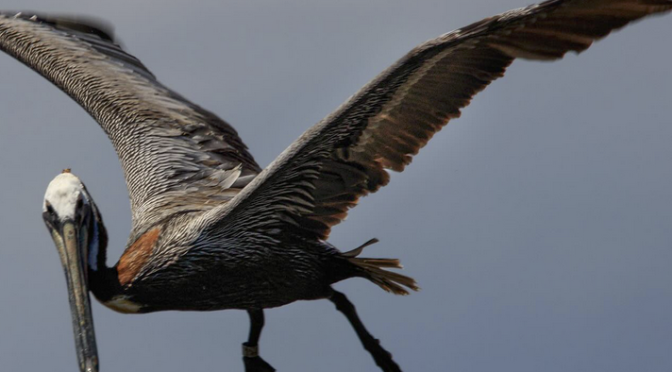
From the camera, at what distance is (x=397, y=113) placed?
28.0 ft

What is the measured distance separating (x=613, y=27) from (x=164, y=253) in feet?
12.0

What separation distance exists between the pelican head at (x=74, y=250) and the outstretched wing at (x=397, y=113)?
3.28 ft

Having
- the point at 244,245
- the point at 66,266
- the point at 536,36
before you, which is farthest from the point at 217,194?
the point at 536,36

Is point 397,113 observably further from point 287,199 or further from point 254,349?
point 254,349

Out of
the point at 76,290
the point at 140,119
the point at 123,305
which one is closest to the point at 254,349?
the point at 123,305

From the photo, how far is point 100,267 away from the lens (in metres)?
8.85

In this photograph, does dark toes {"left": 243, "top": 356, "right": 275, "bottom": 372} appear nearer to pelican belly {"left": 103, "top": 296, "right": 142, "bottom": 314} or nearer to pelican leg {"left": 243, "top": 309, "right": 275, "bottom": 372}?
pelican leg {"left": 243, "top": 309, "right": 275, "bottom": 372}

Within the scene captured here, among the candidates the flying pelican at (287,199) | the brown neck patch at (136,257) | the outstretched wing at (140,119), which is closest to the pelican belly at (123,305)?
the flying pelican at (287,199)

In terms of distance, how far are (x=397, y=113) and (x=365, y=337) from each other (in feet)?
6.69

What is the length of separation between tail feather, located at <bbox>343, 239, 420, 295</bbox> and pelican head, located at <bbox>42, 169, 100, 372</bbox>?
6.72 feet

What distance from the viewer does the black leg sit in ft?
31.3

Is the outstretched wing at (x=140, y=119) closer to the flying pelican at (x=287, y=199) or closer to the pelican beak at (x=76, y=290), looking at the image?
the flying pelican at (x=287, y=199)

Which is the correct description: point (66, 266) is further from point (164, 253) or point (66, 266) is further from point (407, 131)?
→ point (407, 131)

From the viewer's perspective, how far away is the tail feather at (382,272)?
30.5 feet
